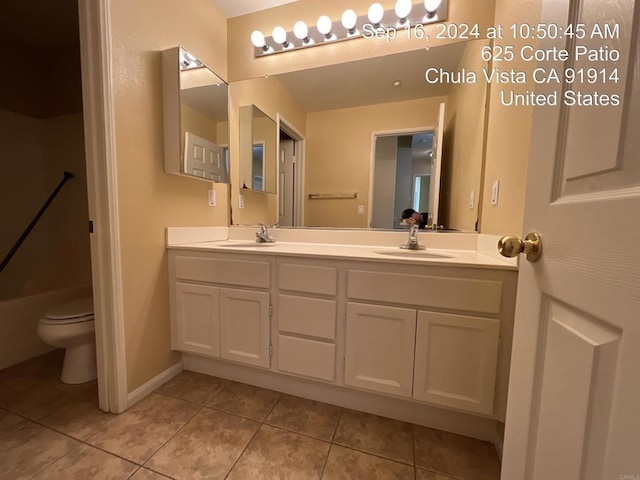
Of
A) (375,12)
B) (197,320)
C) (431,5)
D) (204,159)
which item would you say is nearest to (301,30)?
(375,12)

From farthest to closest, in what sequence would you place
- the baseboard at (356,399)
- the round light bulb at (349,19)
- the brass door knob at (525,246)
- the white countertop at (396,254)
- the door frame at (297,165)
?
the door frame at (297,165), the round light bulb at (349,19), the baseboard at (356,399), the white countertop at (396,254), the brass door knob at (525,246)

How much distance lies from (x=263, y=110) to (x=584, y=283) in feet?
6.31

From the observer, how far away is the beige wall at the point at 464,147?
138 centimetres

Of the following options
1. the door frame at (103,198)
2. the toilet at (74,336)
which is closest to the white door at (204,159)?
the door frame at (103,198)

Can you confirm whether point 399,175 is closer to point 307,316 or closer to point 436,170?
point 436,170

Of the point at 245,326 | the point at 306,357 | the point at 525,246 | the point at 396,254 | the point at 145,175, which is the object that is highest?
the point at 145,175

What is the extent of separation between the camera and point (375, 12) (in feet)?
4.81

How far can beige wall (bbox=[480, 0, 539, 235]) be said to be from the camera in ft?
3.22

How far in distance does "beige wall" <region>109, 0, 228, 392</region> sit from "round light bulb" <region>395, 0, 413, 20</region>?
120 cm

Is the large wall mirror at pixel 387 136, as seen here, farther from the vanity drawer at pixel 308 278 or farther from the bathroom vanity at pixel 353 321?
the vanity drawer at pixel 308 278

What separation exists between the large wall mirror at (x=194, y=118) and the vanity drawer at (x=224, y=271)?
52 centimetres

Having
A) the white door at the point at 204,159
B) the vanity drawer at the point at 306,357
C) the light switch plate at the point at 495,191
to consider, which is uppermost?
the white door at the point at 204,159

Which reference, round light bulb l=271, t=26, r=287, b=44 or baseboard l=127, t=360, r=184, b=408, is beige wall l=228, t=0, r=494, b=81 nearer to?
round light bulb l=271, t=26, r=287, b=44

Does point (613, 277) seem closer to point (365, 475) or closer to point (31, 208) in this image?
point (365, 475)
